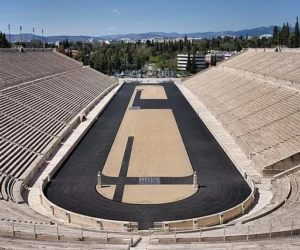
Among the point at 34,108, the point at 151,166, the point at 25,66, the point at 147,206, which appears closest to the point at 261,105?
the point at 151,166

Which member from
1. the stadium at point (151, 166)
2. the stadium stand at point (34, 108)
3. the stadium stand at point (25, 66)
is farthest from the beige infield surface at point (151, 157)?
the stadium stand at point (25, 66)

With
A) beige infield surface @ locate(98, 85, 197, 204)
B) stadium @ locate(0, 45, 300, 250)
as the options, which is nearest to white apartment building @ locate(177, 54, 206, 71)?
stadium @ locate(0, 45, 300, 250)

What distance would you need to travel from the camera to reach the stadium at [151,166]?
12930mm

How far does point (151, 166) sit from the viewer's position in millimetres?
25016

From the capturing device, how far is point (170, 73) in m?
96.2

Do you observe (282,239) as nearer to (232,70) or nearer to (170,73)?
(232,70)

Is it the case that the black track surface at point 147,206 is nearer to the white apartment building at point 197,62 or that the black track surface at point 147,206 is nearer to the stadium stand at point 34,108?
the stadium stand at point 34,108

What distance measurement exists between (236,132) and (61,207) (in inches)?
643

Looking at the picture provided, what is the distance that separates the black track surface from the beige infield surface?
0.59 metres

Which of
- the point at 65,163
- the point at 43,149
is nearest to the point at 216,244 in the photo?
the point at 65,163

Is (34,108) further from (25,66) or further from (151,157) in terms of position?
(25,66)

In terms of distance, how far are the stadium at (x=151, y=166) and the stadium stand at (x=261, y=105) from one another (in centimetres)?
13

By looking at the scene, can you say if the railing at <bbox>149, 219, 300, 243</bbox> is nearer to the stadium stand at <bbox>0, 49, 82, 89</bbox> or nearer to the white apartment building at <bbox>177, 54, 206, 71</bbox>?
the stadium stand at <bbox>0, 49, 82, 89</bbox>

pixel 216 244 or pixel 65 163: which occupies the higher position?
pixel 216 244
